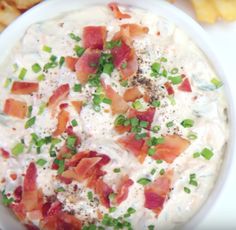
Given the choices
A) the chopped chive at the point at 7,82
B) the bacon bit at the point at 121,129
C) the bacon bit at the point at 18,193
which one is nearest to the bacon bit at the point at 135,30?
the bacon bit at the point at 121,129

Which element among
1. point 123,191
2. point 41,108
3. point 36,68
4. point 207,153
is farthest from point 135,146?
point 36,68

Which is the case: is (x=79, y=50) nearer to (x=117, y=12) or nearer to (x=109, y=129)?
(x=117, y=12)

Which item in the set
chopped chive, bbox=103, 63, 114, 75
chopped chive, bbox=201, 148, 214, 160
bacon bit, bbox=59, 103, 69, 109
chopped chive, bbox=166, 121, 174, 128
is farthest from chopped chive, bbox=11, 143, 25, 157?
chopped chive, bbox=201, 148, 214, 160

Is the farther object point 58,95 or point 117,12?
point 117,12

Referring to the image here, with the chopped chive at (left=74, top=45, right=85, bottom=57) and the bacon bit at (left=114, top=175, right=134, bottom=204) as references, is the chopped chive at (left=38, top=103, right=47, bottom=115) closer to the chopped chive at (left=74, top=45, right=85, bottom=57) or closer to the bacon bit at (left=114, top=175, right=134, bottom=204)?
the chopped chive at (left=74, top=45, right=85, bottom=57)

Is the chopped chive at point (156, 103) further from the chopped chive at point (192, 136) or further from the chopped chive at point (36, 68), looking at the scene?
the chopped chive at point (36, 68)

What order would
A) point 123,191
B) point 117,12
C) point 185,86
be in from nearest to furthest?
point 123,191, point 185,86, point 117,12

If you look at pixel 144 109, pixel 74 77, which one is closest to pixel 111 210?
pixel 144 109

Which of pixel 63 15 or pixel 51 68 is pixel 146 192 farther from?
pixel 63 15
